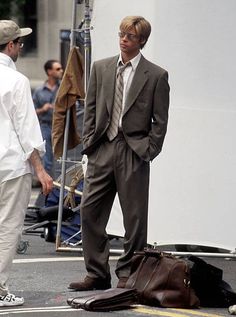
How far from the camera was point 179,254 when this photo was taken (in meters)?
11.1

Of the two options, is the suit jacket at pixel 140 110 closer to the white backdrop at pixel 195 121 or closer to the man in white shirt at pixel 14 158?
the man in white shirt at pixel 14 158

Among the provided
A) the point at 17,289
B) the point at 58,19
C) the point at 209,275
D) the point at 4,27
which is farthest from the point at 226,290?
the point at 58,19

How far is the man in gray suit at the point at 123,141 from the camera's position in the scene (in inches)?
370

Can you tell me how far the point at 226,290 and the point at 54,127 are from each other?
10.1 feet

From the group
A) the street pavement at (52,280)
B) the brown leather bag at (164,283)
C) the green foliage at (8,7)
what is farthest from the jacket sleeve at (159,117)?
the green foliage at (8,7)

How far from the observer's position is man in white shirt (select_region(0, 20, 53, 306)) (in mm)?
8758

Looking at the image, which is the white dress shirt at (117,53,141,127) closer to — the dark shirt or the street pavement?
the street pavement

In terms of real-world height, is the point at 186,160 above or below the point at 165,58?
below

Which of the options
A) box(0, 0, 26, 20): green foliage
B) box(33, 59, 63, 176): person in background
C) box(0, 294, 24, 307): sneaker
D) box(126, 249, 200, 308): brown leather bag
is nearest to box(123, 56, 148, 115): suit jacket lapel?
box(126, 249, 200, 308): brown leather bag

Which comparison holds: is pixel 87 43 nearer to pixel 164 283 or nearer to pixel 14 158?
pixel 14 158

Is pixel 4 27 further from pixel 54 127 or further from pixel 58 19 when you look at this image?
pixel 58 19

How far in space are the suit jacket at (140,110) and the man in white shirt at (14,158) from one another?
81 cm

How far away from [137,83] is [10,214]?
143 centimetres

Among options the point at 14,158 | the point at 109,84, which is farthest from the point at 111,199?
the point at 14,158
